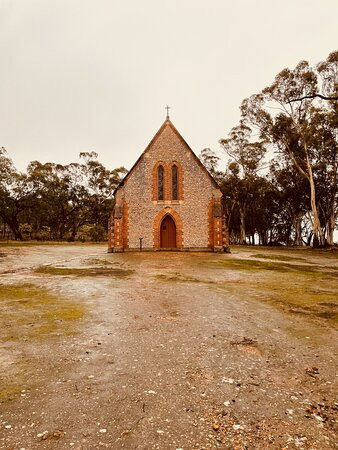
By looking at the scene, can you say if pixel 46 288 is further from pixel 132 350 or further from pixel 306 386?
pixel 306 386

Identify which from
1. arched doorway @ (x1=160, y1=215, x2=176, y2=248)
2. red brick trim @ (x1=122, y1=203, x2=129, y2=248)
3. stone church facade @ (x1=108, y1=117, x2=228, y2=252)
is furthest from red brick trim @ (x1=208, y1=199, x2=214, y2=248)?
red brick trim @ (x1=122, y1=203, x2=129, y2=248)

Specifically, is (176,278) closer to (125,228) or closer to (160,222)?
(160,222)

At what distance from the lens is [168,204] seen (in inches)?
963

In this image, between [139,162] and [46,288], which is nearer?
[46,288]

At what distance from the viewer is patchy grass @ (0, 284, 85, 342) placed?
4.99 meters

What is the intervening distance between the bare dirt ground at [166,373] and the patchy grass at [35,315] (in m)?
0.02

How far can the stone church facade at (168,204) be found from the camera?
24.1 meters

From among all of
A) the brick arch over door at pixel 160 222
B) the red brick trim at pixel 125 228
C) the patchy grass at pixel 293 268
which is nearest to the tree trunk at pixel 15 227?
the red brick trim at pixel 125 228

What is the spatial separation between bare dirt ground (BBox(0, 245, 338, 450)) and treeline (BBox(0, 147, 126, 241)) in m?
40.7

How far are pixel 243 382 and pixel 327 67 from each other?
103 ft

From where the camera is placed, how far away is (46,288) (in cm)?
879

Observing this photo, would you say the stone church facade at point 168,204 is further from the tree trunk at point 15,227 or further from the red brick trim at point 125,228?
the tree trunk at point 15,227

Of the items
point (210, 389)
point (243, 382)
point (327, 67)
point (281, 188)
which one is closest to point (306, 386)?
point (243, 382)

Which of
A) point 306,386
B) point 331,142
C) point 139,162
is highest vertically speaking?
point 331,142
